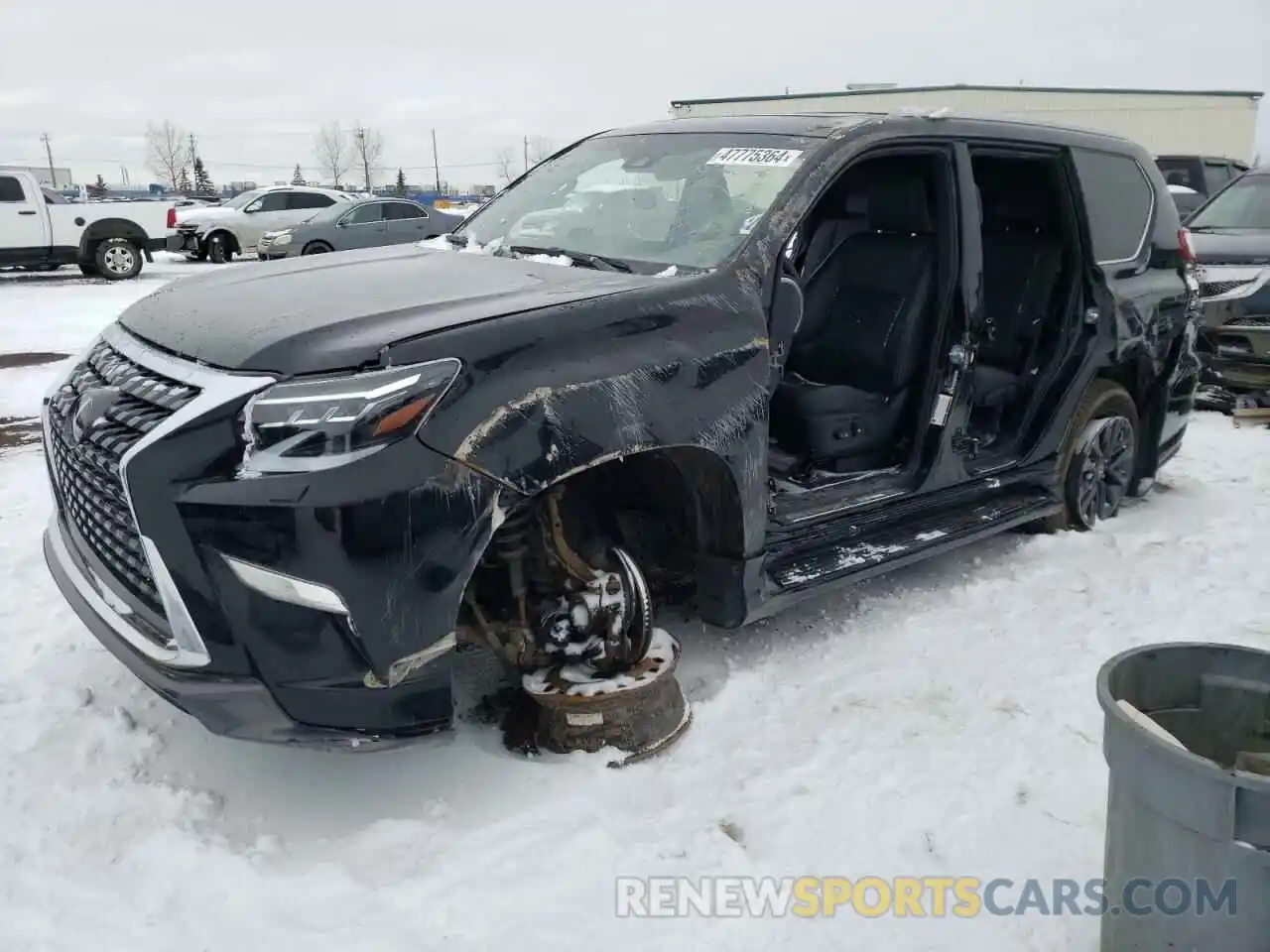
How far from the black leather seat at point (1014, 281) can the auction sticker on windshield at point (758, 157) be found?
163cm

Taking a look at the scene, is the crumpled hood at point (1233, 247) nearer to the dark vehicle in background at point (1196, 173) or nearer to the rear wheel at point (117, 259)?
the dark vehicle in background at point (1196, 173)

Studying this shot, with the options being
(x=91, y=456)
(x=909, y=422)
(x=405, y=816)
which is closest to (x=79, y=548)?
(x=91, y=456)

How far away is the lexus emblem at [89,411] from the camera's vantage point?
8.71 feet

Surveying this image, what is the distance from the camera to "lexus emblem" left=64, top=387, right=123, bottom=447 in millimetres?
2656

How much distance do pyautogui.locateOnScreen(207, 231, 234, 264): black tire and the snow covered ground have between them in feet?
57.8

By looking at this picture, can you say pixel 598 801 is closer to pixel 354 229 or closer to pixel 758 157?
pixel 758 157

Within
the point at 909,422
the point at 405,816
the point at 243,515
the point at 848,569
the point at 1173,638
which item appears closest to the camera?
the point at 243,515

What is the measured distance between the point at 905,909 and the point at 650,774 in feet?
2.61

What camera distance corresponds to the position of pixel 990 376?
15.4 ft

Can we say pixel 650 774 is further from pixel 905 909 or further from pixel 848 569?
pixel 848 569

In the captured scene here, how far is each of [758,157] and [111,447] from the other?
89.7 inches

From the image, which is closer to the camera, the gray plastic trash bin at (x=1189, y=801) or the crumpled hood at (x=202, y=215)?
the gray plastic trash bin at (x=1189, y=801)

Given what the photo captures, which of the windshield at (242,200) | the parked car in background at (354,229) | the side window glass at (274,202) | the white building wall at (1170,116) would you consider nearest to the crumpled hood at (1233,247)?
the parked car in background at (354,229)

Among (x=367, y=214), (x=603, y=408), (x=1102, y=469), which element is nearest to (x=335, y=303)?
(x=603, y=408)
